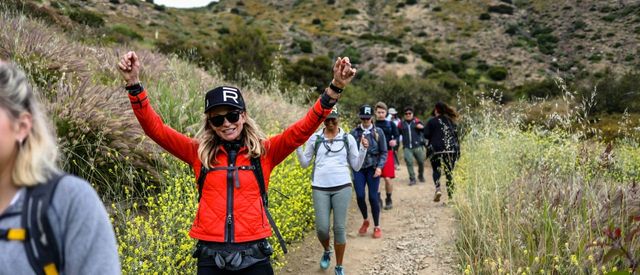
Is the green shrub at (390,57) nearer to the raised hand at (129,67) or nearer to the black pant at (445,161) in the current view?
the black pant at (445,161)

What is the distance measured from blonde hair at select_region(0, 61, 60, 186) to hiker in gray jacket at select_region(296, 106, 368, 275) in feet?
12.8

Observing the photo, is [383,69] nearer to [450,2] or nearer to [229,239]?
[450,2]

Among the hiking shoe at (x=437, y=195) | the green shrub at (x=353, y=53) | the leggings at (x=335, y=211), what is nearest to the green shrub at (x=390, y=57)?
the green shrub at (x=353, y=53)

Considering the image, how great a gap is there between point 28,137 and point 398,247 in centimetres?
572

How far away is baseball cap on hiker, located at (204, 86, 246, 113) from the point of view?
288 cm

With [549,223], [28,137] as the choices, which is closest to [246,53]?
[549,223]

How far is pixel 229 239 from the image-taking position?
9.02 ft

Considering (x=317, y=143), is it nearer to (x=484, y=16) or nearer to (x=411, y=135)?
(x=411, y=135)

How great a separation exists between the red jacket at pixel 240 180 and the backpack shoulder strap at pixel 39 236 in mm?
1470

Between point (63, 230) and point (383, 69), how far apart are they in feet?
122

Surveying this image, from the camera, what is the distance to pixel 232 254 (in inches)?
107

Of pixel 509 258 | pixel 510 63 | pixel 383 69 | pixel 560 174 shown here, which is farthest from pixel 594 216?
pixel 510 63

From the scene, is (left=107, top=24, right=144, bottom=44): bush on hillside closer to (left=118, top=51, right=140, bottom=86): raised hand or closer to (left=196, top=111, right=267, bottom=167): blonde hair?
(left=118, top=51, right=140, bottom=86): raised hand

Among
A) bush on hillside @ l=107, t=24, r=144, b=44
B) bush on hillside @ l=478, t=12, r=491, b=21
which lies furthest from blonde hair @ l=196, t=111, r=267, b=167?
bush on hillside @ l=478, t=12, r=491, b=21
